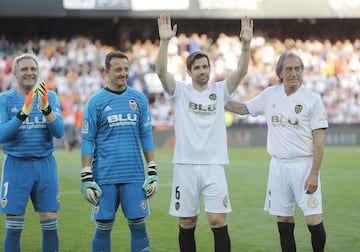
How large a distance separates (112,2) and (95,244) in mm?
24227

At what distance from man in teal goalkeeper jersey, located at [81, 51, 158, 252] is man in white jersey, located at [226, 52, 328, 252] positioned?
1.29 m

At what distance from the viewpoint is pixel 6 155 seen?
7.12 meters

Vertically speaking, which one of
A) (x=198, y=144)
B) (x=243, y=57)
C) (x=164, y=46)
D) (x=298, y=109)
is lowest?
(x=198, y=144)

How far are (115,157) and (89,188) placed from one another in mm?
371

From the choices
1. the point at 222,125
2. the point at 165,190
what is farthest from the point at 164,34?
the point at 165,190

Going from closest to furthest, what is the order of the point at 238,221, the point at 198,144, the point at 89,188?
the point at 89,188, the point at 198,144, the point at 238,221

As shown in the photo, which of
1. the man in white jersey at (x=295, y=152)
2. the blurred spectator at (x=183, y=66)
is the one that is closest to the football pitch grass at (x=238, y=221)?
the man in white jersey at (x=295, y=152)

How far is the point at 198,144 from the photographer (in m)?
7.13

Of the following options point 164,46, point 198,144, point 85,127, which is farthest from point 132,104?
point 198,144

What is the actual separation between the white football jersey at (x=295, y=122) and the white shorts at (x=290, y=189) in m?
0.09

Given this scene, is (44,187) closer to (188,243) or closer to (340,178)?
(188,243)

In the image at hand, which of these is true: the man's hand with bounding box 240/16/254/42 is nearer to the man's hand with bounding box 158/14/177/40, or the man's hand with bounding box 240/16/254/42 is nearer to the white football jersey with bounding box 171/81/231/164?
the white football jersey with bounding box 171/81/231/164

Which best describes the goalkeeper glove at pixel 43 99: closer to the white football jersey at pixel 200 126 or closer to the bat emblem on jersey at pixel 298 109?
the white football jersey at pixel 200 126

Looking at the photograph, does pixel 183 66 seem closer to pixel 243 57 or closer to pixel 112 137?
pixel 243 57
